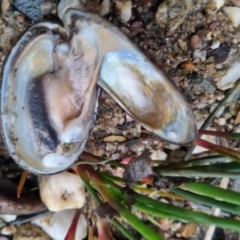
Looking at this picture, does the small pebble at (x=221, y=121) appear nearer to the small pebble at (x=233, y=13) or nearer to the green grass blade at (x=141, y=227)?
the small pebble at (x=233, y=13)

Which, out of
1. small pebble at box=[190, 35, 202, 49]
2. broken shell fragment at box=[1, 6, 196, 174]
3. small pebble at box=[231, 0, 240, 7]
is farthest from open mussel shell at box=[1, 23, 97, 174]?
small pebble at box=[231, 0, 240, 7]

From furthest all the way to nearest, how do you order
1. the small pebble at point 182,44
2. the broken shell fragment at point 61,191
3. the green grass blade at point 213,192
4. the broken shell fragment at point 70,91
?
the broken shell fragment at point 61,191, the small pebble at point 182,44, the broken shell fragment at point 70,91, the green grass blade at point 213,192

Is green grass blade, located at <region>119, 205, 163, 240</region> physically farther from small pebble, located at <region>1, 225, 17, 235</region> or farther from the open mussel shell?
small pebble, located at <region>1, 225, 17, 235</region>

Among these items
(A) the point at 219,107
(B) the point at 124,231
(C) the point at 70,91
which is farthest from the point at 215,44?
(B) the point at 124,231

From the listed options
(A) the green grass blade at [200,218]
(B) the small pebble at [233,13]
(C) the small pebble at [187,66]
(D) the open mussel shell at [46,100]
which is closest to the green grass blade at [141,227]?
(A) the green grass blade at [200,218]

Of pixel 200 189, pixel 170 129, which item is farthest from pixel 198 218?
pixel 170 129

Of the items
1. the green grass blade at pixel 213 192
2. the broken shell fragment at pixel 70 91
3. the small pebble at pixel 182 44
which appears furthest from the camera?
the small pebble at pixel 182 44

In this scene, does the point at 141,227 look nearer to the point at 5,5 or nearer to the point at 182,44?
the point at 182,44

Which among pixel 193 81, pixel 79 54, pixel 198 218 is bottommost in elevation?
pixel 198 218

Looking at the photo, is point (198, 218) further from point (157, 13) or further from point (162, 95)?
point (157, 13)
